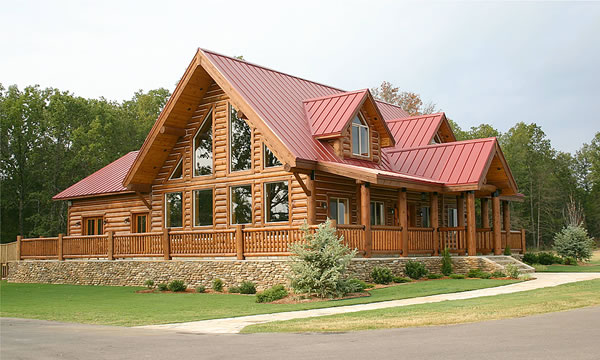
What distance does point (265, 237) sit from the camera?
22.2 meters

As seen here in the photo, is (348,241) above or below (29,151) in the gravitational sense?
below

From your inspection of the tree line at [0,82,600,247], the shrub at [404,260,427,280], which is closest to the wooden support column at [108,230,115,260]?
the shrub at [404,260,427,280]

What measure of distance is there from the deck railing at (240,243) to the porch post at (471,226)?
0.53 m

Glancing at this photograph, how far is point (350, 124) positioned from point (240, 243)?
21.2 ft

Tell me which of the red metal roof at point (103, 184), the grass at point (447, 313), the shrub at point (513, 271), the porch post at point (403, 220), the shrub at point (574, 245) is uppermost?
the red metal roof at point (103, 184)

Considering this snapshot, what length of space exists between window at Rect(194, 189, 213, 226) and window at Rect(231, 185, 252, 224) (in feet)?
4.16

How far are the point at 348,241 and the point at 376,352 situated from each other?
12.5m

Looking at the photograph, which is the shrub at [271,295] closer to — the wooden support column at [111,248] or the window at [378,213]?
the window at [378,213]

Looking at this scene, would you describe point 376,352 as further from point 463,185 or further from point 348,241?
point 463,185

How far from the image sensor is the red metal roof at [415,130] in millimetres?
30906

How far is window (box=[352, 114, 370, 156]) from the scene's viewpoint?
26.1 meters

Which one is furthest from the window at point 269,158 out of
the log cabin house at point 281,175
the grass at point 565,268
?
the grass at point 565,268

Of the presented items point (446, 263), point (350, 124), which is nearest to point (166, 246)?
point (350, 124)

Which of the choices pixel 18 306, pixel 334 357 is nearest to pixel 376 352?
pixel 334 357
